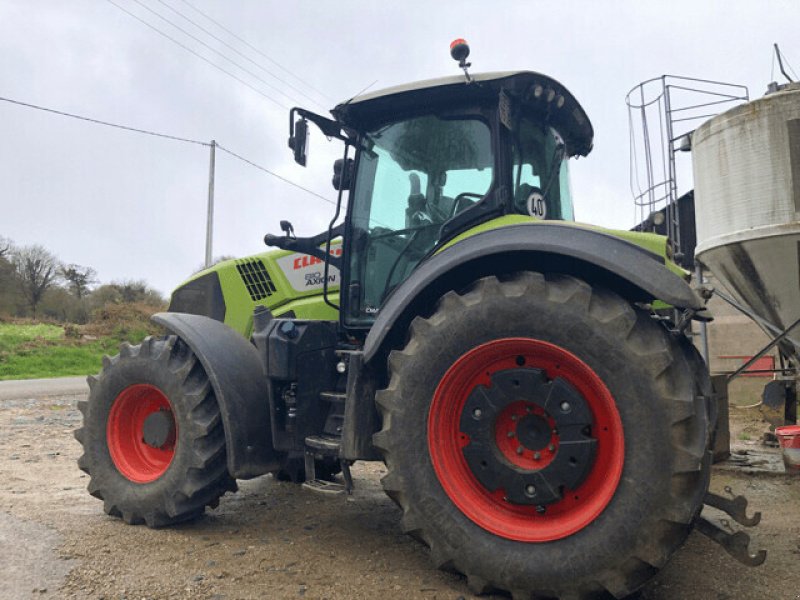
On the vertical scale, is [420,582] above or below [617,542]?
below

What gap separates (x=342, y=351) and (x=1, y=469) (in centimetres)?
398

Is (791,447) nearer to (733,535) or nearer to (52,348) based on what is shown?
(733,535)

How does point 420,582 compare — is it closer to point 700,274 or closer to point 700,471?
point 700,471

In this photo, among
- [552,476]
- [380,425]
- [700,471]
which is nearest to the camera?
[700,471]

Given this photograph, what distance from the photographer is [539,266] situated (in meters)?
3.08

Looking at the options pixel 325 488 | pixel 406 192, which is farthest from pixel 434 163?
pixel 325 488

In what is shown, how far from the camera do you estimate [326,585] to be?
2949mm

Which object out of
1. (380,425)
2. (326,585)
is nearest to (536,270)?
(380,425)

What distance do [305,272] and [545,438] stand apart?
2287mm

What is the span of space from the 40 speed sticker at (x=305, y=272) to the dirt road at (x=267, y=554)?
1.56m

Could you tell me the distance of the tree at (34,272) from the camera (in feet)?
104

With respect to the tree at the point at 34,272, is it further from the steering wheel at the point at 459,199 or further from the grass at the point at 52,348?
the steering wheel at the point at 459,199

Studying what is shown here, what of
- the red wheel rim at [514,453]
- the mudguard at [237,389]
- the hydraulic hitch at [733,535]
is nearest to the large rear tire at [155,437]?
the mudguard at [237,389]

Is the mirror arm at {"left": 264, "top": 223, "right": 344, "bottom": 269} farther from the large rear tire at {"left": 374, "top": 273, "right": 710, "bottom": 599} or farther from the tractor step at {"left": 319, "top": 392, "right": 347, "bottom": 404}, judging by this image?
the large rear tire at {"left": 374, "top": 273, "right": 710, "bottom": 599}
